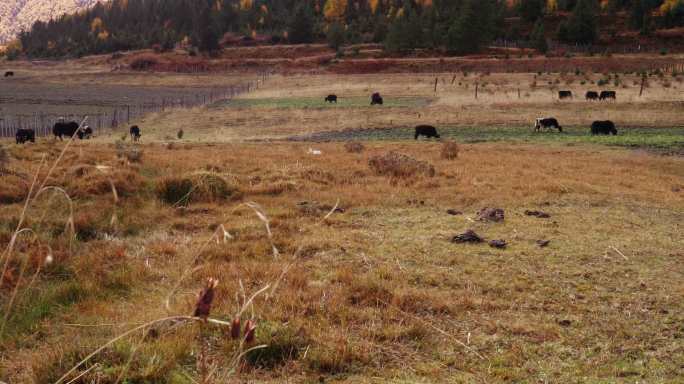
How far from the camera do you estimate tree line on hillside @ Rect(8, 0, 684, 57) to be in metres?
93.9

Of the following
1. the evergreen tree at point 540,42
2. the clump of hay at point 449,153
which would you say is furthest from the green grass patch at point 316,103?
the evergreen tree at point 540,42

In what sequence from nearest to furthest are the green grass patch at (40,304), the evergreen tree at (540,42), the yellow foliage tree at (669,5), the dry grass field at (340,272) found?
the dry grass field at (340,272) → the green grass patch at (40,304) → the evergreen tree at (540,42) → the yellow foliage tree at (669,5)

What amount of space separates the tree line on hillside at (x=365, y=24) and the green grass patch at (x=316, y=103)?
43491mm

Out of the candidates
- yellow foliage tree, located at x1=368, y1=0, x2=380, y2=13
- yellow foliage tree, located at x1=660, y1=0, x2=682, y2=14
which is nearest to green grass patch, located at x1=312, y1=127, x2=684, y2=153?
yellow foliage tree, located at x1=660, y1=0, x2=682, y2=14

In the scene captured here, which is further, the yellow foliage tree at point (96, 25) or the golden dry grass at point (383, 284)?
the yellow foliage tree at point (96, 25)

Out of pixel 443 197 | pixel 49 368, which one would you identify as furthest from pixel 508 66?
pixel 49 368

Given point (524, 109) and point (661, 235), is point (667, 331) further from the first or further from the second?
point (524, 109)

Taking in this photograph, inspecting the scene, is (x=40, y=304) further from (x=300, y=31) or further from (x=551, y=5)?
(x=551, y=5)

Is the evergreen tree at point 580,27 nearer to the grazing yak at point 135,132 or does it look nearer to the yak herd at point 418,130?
the yak herd at point 418,130

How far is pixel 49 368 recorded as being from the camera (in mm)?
4535

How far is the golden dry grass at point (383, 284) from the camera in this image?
205 inches

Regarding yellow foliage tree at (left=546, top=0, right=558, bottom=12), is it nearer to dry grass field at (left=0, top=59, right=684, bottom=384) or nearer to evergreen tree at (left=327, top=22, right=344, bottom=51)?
evergreen tree at (left=327, top=22, right=344, bottom=51)

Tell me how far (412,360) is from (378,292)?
5.25ft

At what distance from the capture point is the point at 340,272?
7.68 metres
